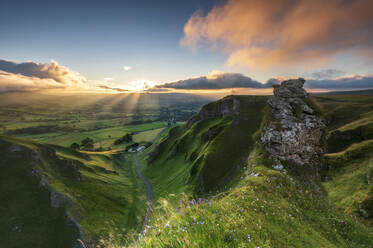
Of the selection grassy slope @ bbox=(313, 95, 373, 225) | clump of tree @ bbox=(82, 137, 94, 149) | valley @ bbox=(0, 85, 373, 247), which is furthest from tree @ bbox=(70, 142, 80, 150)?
grassy slope @ bbox=(313, 95, 373, 225)

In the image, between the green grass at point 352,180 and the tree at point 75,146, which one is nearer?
the green grass at point 352,180

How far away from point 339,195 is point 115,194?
85.5 m

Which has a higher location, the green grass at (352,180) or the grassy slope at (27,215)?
the green grass at (352,180)

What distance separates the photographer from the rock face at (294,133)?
1524 inches

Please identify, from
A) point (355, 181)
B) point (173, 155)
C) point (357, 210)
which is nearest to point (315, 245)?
point (357, 210)

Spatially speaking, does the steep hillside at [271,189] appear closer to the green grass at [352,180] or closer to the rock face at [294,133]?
the green grass at [352,180]

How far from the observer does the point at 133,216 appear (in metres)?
69.9

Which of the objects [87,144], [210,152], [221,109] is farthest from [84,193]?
[87,144]

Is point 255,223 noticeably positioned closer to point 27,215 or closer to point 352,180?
point 352,180

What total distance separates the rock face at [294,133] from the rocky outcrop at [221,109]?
5070 cm

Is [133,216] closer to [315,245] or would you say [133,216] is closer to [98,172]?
[98,172]

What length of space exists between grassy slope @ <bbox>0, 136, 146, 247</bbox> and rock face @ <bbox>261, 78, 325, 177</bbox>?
51.0 metres

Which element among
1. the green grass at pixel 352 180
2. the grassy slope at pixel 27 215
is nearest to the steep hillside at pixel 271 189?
the green grass at pixel 352 180

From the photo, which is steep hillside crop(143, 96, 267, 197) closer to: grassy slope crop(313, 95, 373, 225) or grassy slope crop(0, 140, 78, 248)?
grassy slope crop(313, 95, 373, 225)
